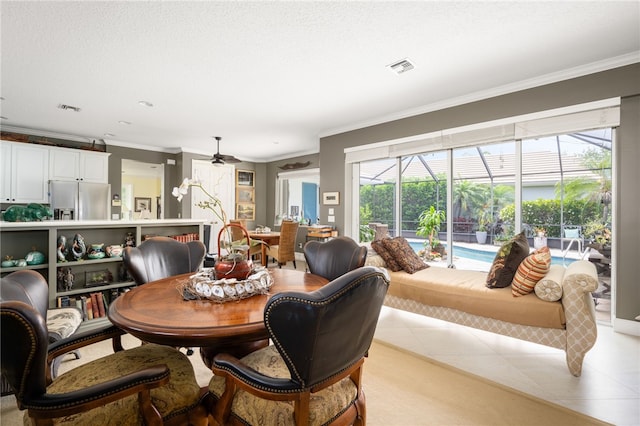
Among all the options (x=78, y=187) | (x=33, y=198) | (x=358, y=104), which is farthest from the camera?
(x=78, y=187)

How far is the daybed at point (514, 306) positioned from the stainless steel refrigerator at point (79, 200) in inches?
224

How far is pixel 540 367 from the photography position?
2219 millimetres

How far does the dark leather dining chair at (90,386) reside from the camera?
0.89 m

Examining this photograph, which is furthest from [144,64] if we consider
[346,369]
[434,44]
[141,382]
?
[346,369]

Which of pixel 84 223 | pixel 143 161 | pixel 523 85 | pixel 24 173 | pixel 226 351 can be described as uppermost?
pixel 523 85

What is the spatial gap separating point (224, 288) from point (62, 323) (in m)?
1.37

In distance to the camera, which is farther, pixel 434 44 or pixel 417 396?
pixel 434 44

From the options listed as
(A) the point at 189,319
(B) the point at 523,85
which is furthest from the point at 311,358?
(B) the point at 523,85

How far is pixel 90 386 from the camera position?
1098 mm

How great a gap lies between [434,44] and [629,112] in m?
1.99

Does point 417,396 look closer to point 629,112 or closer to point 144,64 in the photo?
point 629,112

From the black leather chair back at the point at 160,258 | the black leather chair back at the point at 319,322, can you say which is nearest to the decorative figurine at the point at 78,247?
the black leather chair back at the point at 160,258

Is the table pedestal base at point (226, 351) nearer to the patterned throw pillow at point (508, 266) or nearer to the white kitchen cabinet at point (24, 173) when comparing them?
the patterned throw pillow at point (508, 266)

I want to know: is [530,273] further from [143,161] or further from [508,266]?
[143,161]
